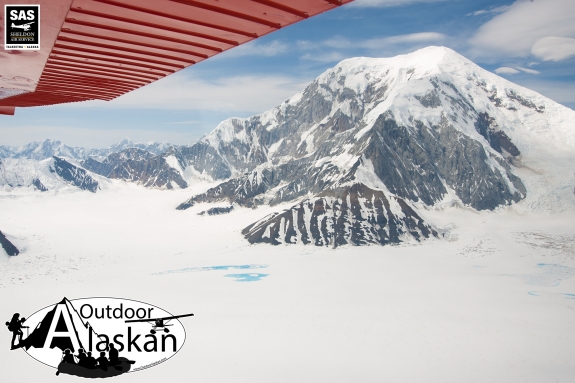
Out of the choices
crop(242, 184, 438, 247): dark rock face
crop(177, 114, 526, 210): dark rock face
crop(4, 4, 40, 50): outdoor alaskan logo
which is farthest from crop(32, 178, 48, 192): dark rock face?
crop(4, 4, 40, 50): outdoor alaskan logo

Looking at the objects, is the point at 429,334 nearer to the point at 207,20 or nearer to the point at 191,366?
the point at 191,366

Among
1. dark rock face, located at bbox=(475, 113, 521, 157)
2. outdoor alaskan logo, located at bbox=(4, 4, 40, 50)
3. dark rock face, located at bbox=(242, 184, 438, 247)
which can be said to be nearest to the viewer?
outdoor alaskan logo, located at bbox=(4, 4, 40, 50)

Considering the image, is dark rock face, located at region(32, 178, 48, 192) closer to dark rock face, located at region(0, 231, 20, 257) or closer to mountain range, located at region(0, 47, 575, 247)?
mountain range, located at region(0, 47, 575, 247)

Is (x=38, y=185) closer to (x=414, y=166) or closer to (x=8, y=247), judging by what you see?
(x=8, y=247)

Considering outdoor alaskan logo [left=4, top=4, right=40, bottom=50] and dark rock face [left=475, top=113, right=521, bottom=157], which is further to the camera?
dark rock face [left=475, top=113, right=521, bottom=157]

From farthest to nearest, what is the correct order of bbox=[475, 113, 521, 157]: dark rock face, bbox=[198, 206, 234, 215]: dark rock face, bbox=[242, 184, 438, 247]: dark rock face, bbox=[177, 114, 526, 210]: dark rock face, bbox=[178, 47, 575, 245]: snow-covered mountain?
bbox=[475, 113, 521, 157]: dark rock face → bbox=[198, 206, 234, 215]: dark rock face → bbox=[177, 114, 526, 210]: dark rock face → bbox=[178, 47, 575, 245]: snow-covered mountain → bbox=[242, 184, 438, 247]: dark rock face

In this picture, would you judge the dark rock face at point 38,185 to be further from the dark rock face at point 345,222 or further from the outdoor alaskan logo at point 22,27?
the outdoor alaskan logo at point 22,27
